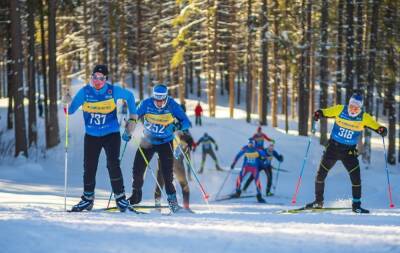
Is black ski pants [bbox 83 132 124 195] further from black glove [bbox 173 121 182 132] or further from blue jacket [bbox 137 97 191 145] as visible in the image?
black glove [bbox 173 121 182 132]

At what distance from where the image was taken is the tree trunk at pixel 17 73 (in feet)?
56.7

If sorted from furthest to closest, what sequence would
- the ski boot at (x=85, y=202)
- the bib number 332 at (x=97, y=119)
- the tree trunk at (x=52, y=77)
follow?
1. the tree trunk at (x=52, y=77)
2. the ski boot at (x=85, y=202)
3. the bib number 332 at (x=97, y=119)

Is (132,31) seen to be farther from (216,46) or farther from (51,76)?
(51,76)

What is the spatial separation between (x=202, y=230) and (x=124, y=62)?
38559mm

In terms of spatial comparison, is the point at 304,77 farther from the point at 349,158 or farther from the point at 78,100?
the point at 78,100

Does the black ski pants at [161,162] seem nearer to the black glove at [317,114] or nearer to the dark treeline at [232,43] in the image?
the black glove at [317,114]

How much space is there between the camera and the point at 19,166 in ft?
54.9

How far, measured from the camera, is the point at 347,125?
9344mm

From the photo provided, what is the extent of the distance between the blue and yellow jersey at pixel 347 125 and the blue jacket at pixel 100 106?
165 inches

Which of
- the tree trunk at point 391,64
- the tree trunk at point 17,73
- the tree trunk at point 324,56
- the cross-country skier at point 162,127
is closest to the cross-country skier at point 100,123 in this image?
the cross-country skier at point 162,127

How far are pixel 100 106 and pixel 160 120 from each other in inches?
59.5

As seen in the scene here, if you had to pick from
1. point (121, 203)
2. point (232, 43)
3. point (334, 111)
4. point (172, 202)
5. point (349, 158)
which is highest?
point (232, 43)

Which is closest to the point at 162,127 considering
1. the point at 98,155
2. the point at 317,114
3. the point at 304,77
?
the point at 98,155

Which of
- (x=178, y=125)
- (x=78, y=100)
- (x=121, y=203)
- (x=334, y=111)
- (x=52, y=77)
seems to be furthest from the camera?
(x=52, y=77)
